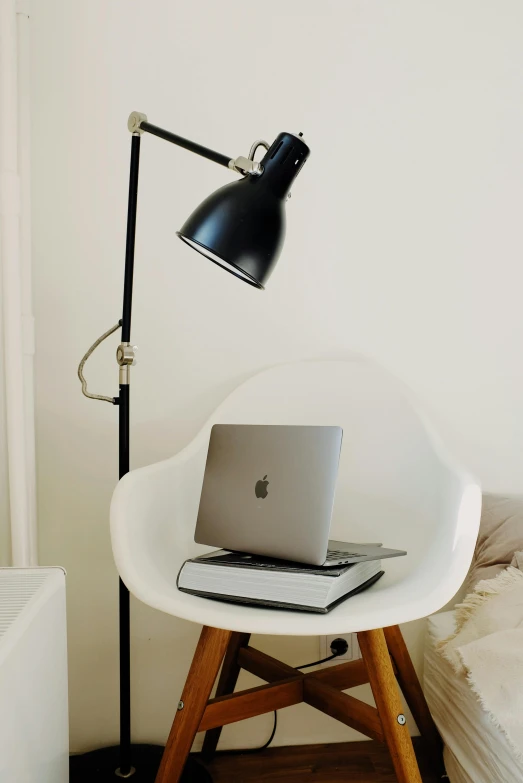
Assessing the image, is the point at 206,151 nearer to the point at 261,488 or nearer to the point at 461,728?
the point at 261,488

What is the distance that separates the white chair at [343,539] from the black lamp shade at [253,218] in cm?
36

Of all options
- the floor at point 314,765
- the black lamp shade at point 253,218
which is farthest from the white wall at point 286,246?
the black lamp shade at point 253,218

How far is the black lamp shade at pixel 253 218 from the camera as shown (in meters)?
0.83

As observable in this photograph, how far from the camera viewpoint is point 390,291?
1.32 metres

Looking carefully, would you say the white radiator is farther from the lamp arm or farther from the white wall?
the lamp arm

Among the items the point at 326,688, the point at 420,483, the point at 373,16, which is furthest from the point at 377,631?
the point at 373,16

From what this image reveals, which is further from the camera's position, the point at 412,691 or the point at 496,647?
the point at 412,691

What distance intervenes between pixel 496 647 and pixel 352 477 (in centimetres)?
40

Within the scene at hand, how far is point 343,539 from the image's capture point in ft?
3.71

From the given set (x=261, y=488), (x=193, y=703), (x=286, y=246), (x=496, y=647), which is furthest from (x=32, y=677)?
(x=286, y=246)

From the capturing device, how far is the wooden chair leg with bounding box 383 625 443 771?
1020 mm

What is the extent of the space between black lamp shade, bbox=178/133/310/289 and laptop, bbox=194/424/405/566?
0.25 meters

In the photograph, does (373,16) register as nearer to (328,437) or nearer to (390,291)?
(390,291)

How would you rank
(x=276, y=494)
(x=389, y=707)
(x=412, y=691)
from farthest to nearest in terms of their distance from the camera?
(x=412, y=691)
(x=276, y=494)
(x=389, y=707)
